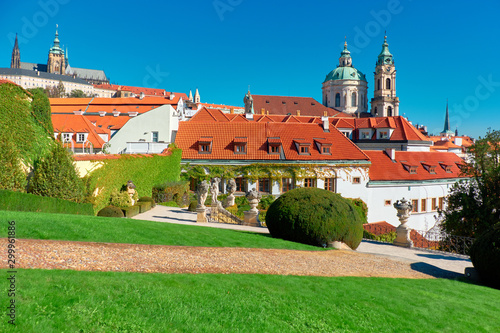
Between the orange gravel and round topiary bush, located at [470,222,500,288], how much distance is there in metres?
1.83

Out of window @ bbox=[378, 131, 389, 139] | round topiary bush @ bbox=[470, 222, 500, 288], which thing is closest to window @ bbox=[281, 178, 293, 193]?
round topiary bush @ bbox=[470, 222, 500, 288]

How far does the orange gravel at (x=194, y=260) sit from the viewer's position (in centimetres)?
870

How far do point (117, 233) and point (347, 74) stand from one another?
131 metres

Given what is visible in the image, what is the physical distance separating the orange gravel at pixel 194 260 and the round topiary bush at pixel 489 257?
1.83 metres

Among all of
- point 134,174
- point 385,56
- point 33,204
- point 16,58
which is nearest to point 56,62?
point 16,58

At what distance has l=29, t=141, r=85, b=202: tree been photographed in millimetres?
15531

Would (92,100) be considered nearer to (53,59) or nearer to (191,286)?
(191,286)

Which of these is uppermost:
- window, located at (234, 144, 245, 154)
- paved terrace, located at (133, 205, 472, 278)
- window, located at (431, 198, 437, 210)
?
window, located at (234, 144, 245, 154)

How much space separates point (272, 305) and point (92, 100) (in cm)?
5882

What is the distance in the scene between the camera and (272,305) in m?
7.79

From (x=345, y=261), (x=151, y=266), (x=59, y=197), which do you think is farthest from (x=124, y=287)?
(x=59, y=197)

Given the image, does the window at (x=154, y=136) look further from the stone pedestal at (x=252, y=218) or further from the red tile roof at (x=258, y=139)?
the stone pedestal at (x=252, y=218)

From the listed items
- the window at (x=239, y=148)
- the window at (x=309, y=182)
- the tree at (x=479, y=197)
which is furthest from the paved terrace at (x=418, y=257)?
the window at (x=309, y=182)

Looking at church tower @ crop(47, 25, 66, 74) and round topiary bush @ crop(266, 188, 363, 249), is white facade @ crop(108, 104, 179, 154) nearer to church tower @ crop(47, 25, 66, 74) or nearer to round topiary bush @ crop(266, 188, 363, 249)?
round topiary bush @ crop(266, 188, 363, 249)
